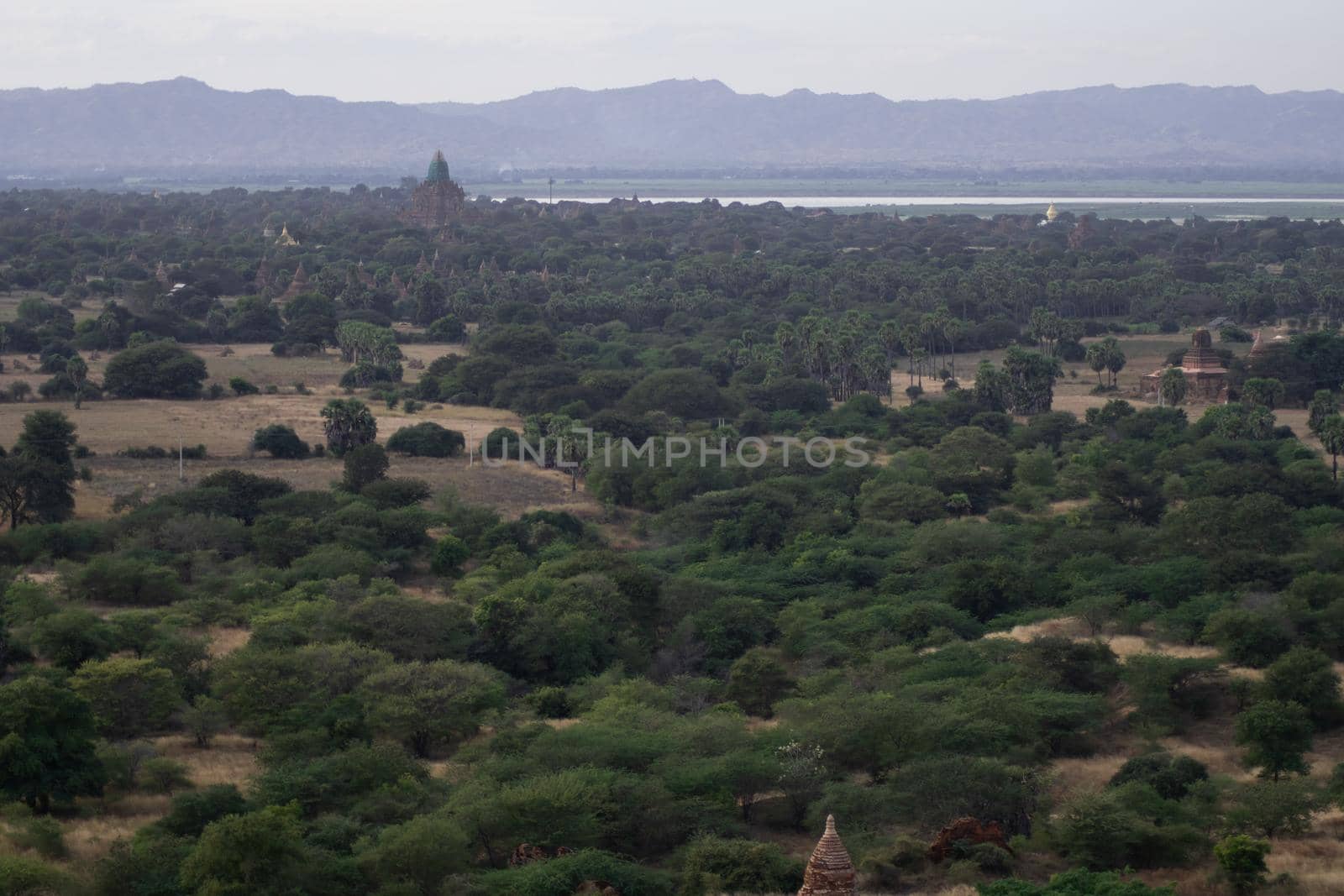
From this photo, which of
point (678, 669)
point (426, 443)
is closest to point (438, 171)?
point (426, 443)

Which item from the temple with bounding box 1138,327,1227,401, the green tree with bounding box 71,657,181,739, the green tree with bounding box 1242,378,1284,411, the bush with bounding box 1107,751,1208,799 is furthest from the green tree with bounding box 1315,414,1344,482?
the green tree with bounding box 71,657,181,739

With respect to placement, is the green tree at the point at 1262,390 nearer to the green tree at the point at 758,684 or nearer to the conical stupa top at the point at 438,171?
the green tree at the point at 758,684

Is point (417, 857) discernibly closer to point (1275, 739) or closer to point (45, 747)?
point (45, 747)

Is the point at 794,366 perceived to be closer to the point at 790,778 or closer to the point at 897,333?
the point at 897,333

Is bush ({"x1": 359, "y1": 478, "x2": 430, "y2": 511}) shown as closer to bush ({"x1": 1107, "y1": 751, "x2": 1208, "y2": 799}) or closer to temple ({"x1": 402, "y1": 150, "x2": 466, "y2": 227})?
bush ({"x1": 1107, "y1": 751, "x2": 1208, "y2": 799})

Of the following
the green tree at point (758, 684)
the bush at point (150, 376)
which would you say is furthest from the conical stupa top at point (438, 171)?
the green tree at point (758, 684)

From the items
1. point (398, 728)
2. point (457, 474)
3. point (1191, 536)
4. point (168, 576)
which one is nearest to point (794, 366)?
point (457, 474)

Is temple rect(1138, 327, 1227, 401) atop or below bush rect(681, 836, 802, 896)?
atop
